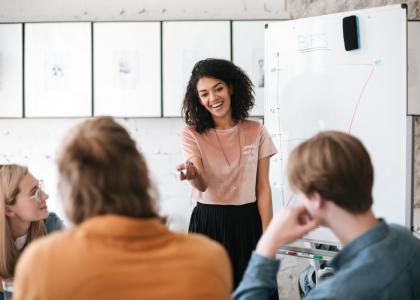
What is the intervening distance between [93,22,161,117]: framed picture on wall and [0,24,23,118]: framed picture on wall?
0.48m

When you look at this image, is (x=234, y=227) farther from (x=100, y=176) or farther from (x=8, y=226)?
(x=100, y=176)

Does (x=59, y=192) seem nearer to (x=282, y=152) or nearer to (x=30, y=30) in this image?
(x=282, y=152)

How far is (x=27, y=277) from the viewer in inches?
28.7

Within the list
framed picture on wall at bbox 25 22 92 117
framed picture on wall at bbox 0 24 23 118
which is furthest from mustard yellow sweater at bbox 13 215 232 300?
framed picture on wall at bbox 0 24 23 118

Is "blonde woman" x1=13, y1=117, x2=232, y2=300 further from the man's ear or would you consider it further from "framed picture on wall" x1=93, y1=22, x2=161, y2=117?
"framed picture on wall" x1=93, y1=22, x2=161, y2=117

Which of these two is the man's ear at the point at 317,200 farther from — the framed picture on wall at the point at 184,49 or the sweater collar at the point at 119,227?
the framed picture on wall at the point at 184,49

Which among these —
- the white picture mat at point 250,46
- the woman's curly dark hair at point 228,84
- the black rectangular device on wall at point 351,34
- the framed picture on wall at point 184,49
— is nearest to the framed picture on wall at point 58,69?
the framed picture on wall at point 184,49

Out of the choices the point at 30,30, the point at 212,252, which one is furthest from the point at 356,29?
the point at 30,30

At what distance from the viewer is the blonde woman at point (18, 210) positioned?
4.89ft

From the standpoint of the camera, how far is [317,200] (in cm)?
98

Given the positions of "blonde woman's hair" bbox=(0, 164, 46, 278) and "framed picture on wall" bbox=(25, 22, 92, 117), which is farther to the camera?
"framed picture on wall" bbox=(25, 22, 92, 117)

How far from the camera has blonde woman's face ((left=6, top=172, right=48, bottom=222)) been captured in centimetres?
154

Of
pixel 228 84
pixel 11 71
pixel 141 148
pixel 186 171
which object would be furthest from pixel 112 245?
pixel 11 71

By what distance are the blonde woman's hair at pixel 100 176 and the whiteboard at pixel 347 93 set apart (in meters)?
1.46
